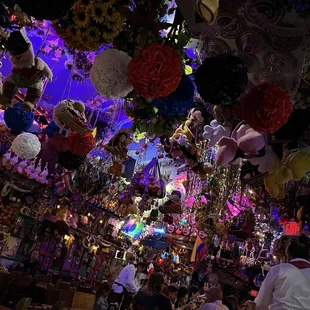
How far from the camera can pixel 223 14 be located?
2033mm

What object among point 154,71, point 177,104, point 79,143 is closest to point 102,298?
point 79,143

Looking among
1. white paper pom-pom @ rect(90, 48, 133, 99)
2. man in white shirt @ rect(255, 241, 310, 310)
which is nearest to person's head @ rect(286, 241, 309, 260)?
man in white shirt @ rect(255, 241, 310, 310)

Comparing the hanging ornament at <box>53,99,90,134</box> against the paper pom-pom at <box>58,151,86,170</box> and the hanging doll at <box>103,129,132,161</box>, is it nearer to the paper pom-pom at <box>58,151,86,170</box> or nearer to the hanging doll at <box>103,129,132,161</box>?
the paper pom-pom at <box>58,151,86,170</box>

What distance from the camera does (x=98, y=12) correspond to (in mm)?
1946

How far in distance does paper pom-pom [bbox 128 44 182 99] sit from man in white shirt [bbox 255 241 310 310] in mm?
1690

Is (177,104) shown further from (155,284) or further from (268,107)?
(155,284)

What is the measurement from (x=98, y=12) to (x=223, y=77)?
2.79 ft

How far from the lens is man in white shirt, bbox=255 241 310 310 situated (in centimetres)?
236

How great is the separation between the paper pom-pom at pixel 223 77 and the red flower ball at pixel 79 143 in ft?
7.56

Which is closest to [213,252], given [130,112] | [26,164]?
[26,164]

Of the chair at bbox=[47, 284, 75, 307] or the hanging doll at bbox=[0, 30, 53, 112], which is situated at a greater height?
the hanging doll at bbox=[0, 30, 53, 112]

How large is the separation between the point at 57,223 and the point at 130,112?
8.49m

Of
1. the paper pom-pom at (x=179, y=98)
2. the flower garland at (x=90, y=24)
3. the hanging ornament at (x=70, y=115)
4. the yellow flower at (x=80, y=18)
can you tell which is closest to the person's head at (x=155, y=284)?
the hanging ornament at (x=70, y=115)

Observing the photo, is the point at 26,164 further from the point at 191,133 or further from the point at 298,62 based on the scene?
the point at 298,62
